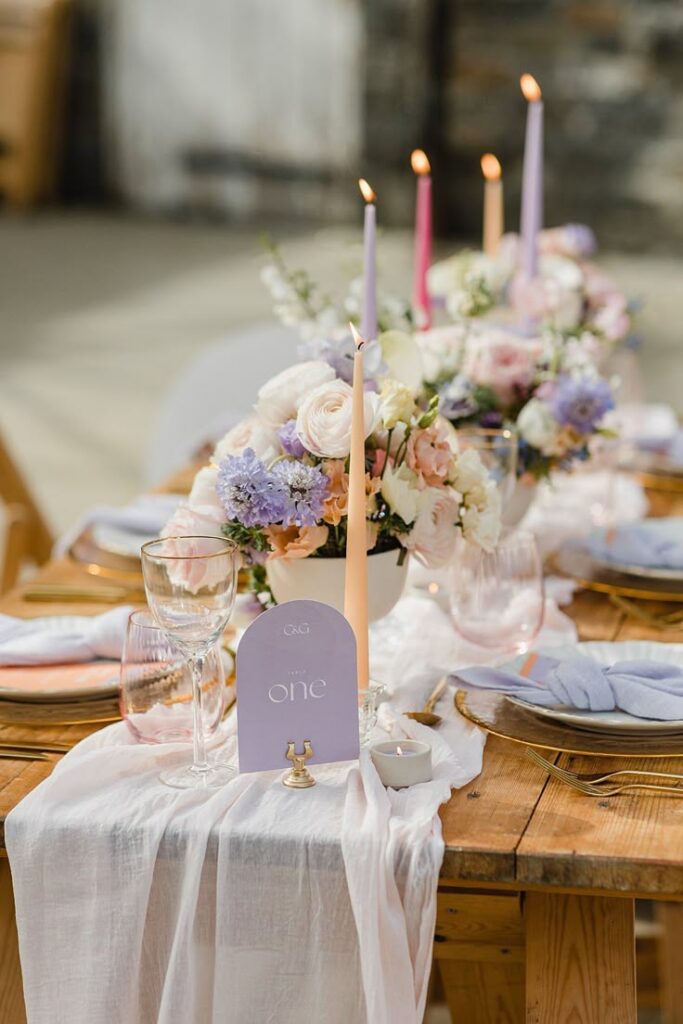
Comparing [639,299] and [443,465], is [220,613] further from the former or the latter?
[639,299]

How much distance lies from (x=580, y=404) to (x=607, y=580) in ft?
0.69

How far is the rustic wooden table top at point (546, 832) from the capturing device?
1.03 meters

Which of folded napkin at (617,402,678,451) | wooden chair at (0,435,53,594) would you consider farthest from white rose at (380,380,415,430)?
wooden chair at (0,435,53,594)

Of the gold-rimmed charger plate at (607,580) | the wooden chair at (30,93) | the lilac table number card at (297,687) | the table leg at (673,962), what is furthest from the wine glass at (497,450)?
the wooden chair at (30,93)

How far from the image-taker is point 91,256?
7.68 meters

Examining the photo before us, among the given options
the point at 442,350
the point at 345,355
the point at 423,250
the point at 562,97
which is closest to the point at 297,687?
the point at 345,355

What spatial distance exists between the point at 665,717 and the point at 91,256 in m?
6.83

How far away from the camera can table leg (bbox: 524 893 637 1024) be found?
43.6 inches

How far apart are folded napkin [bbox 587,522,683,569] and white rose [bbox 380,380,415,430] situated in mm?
574

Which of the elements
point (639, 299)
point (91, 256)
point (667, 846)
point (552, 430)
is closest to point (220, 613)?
point (667, 846)

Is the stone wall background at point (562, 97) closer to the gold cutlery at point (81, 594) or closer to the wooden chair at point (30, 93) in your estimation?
the wooden chair at point (30, 93)

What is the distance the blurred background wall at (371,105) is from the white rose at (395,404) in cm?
693

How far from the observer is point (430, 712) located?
1300mm

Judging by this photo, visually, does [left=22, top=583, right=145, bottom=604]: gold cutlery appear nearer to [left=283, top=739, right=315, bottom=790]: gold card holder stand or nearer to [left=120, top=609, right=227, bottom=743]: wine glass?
[left=120, top=609, right=227, bottom=743]: wine glass
